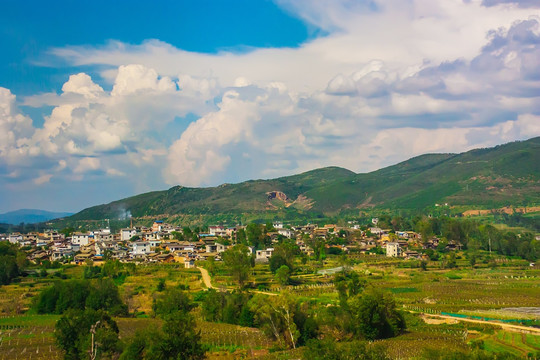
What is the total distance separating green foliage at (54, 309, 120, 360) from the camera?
3297cm

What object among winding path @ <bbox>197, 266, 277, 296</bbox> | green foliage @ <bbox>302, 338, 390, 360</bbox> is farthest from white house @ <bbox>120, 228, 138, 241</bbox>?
green foliage @ <bbox>302, 338, 390, 360</bbox>

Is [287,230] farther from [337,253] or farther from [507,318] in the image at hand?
[507,318]

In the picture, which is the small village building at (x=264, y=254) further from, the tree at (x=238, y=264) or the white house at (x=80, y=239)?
the white house at (x=80, y=239)

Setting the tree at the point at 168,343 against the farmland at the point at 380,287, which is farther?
the farmland at the point at 380,287

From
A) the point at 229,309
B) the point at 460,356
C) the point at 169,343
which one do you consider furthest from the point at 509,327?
the point at 169,343

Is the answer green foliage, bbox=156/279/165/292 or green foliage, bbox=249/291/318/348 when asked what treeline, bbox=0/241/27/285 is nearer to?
green foliage, bbox=156/279/165/292

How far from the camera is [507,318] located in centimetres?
4659

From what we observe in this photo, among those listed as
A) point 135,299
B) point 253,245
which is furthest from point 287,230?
point 135,299

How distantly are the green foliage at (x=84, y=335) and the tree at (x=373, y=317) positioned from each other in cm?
1872

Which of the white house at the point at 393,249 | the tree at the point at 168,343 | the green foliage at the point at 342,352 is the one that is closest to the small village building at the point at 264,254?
the white house at the point at 393,249

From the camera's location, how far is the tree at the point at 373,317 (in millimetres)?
Result: 41062

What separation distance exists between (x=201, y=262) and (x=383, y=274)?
29.2m

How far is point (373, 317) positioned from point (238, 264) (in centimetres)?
2720

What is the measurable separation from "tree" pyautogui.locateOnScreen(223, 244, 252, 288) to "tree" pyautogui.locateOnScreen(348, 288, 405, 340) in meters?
22.9
